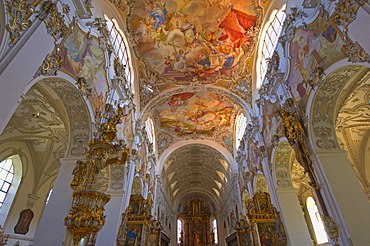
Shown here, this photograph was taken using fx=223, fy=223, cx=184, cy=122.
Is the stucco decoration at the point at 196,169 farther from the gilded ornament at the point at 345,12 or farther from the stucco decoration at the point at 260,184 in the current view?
the gilded ornament at the point at 345,12

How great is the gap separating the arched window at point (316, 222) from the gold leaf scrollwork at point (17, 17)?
1951 cm

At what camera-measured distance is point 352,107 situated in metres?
10.3

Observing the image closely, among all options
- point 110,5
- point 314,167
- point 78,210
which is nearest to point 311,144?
point 314,167

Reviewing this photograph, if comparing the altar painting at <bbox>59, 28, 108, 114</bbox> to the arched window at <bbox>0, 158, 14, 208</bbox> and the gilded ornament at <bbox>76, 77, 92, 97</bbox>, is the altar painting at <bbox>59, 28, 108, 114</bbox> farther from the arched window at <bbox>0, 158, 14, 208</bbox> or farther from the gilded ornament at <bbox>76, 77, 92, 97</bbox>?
the arched window at <bbox>0, 158, 14, 208</bbox>

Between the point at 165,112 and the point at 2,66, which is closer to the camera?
the point at 2,66

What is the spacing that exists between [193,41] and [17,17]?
9349 mm

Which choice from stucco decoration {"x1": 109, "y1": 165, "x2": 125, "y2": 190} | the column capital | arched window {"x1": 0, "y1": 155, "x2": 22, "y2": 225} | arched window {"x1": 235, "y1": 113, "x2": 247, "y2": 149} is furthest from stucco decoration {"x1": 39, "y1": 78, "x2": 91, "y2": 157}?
arched window {"x1": 235, "y1": 113, "x2": 247, "y2": 149}

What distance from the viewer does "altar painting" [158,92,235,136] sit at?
16250 mm

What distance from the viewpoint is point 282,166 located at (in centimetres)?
1005

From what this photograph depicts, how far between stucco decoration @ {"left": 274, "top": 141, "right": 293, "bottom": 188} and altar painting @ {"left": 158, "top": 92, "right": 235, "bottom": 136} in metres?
6.93

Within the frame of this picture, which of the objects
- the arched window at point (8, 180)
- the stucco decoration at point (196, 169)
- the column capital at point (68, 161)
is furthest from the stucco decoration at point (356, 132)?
the arched window at point (8, 180)

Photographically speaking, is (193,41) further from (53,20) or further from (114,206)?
(114,206)

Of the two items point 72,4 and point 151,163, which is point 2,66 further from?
point 151,163

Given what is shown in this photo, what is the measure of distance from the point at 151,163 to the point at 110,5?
10777mm
